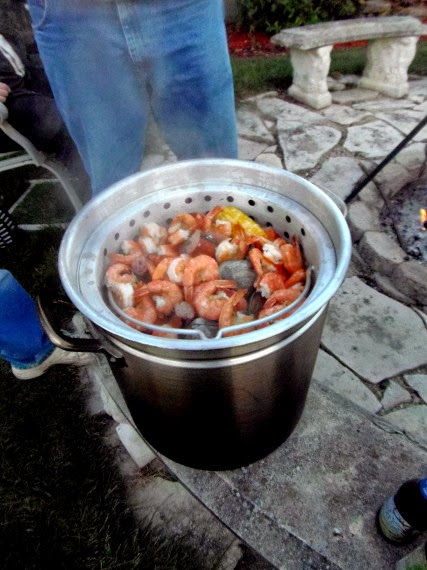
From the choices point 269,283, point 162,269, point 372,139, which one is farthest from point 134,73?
point 372,139

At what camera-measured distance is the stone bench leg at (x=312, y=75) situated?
13.7 feet

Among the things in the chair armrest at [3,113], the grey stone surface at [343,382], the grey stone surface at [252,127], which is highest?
the chair armrest at [3,113]

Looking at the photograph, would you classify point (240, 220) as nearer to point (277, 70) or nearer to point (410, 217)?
point (410, 217)

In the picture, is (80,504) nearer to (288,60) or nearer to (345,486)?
(345,486)

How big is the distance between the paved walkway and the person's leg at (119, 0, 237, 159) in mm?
1274

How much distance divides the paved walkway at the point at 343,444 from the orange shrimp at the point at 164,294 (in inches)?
33.3

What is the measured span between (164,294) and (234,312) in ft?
0.90

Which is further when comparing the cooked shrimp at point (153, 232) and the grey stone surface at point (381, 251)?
the grey stone surface at point (381, 251)

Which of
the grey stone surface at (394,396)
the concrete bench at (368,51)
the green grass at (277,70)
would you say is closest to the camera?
the grey stone surface at (394,396)

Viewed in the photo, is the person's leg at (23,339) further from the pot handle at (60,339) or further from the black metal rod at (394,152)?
the black metal rod at (394,152)

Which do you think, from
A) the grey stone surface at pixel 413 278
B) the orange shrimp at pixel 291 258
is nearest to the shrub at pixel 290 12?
the grey stone surface at pixel 413 278

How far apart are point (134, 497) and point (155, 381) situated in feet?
3.79

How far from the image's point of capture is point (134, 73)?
7.04 ft

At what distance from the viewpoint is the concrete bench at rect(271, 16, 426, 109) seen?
159 inches
